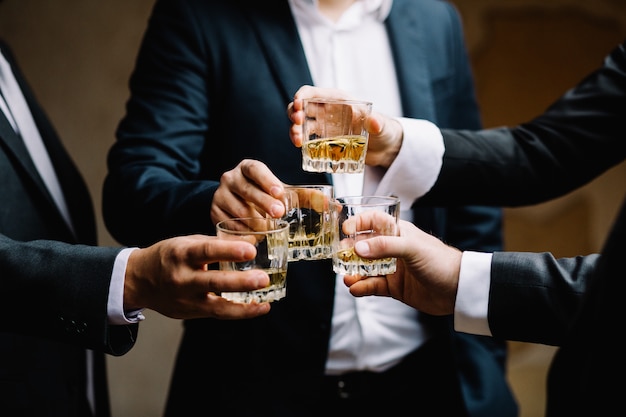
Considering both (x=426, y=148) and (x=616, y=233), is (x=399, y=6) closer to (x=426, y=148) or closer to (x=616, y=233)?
(x=426, y=148)

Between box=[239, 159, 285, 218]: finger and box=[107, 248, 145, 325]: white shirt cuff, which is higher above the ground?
box=[239, 159, 285, 218]: finger

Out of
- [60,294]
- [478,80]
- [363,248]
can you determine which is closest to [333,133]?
[363,248]

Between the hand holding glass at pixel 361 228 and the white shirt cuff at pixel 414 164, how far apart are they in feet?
1.62

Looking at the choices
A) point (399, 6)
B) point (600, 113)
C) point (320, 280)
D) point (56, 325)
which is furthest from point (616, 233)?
point (399, 6)

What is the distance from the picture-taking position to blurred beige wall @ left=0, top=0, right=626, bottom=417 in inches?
149

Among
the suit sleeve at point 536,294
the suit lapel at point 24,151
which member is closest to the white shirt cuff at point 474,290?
the suit sleeve at point 536,294

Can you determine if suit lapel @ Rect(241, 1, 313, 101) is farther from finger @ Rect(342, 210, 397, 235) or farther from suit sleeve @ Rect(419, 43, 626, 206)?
finger @ Rect(342, 210, 397, 235)

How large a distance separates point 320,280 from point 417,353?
15.7 inches

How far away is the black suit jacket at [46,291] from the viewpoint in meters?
1.49

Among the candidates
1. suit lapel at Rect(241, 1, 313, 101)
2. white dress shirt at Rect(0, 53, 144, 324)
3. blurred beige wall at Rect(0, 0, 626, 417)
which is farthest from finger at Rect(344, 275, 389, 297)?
blurred beige wall at Rect(0, 0, 626, 417)

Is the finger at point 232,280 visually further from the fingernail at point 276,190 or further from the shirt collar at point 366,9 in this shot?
the shirt collar at point 366,9

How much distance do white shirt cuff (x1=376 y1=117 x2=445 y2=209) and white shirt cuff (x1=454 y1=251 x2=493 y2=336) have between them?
0.49 m

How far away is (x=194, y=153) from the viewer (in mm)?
2223

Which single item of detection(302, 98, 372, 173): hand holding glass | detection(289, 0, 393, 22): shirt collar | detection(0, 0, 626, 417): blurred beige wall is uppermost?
detection(289, 0, 393, 22): shirt collar
